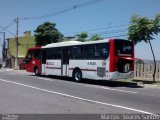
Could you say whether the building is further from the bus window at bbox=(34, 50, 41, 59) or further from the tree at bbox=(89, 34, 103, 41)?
the bus window at bbox=(34, 50, 41, 59)

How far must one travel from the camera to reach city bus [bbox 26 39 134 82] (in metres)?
22.2

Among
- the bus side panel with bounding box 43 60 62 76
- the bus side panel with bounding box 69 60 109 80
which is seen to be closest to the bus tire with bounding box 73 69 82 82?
the bus side panel with bounding box 69 60 109 80

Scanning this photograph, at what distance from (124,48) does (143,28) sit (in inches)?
125

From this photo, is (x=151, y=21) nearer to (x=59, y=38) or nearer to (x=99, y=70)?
(x=99, y=70)

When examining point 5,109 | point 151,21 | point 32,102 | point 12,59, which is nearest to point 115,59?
point 151,21

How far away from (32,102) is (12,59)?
6272 centimetres

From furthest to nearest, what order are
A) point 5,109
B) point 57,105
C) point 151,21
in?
1. point 151,21
2. point 57,105
3. point 5,109

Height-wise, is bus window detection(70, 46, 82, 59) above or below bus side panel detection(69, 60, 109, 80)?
above

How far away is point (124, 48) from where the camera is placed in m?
23.0

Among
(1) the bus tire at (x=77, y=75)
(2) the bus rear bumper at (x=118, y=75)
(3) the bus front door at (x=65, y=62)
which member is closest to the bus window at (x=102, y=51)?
(2) the bus rear bumper at (x=118, y=75)

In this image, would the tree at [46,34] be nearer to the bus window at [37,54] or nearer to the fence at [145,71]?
the bus window at [37,54]

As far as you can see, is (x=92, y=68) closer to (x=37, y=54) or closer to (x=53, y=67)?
(x=53, y=67)

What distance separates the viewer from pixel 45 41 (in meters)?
60.6

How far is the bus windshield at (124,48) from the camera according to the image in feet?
73.3
